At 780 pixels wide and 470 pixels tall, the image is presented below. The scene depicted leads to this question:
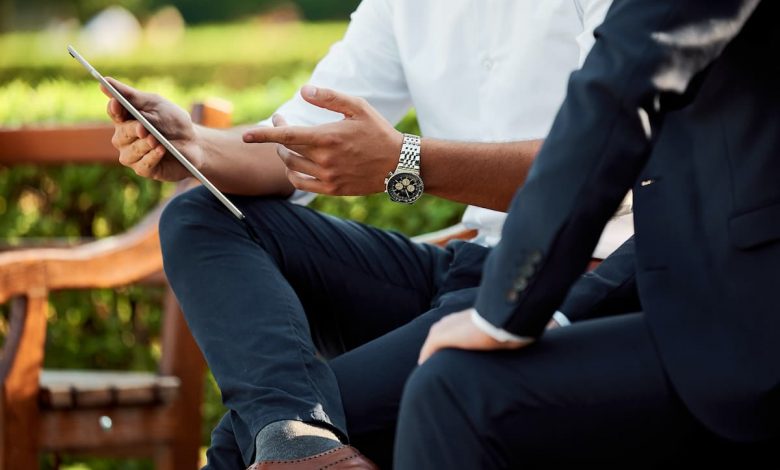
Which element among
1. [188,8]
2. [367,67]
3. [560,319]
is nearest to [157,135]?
[367,67]

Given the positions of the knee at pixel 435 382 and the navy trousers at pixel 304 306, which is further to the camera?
the navy trousers at pixel 304 306

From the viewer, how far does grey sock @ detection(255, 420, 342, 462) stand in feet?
6.03

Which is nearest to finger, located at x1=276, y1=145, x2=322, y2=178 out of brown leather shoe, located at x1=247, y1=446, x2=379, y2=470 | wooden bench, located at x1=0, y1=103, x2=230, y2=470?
brown leather shoe, located at x1=247, y1=446, x2=379, y2=470

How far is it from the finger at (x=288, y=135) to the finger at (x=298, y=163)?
0.08m

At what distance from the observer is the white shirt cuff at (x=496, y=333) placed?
4.75 feet

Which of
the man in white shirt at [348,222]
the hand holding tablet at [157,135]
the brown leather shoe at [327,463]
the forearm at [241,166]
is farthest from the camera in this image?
the forearm at [241,166]

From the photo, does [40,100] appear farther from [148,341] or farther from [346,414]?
[346,414]

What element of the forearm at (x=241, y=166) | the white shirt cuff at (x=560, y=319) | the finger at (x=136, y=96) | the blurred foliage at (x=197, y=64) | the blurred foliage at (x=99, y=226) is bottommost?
the blurred foliage at (x=197, y=64)

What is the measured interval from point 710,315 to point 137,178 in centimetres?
341

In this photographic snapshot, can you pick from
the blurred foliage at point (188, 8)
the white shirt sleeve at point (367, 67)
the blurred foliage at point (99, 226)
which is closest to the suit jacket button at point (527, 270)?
the white shirt sleeve at point (367, 67)

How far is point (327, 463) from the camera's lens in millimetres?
1823

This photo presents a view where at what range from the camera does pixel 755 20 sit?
58.2 inches

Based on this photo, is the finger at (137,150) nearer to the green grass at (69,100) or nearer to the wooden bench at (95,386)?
the wooden bench at (95,386)

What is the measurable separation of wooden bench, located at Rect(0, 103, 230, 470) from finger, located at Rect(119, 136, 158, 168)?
2.83 feet
